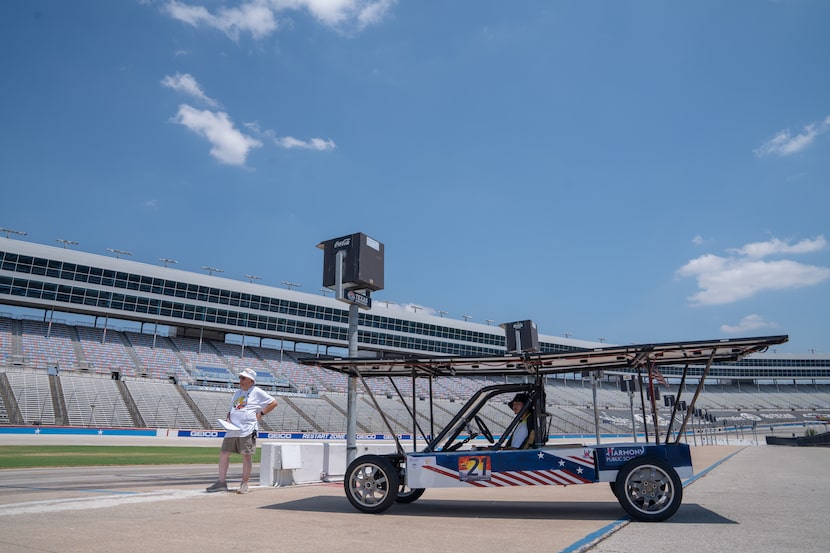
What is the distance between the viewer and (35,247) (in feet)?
147

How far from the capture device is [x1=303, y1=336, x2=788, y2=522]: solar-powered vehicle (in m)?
6.00

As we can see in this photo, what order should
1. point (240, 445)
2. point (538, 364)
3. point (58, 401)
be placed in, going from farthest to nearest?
point (58, 401)
point (240, 445)
point (538, 364)

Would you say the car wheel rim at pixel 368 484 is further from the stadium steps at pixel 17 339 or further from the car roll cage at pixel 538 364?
the stadium steps at pixel 17 339

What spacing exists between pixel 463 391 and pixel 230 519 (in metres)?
61.1

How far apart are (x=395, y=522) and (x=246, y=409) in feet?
10.4

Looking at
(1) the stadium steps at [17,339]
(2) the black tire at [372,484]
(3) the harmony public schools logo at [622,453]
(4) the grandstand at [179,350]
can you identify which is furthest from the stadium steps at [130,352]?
(3) the harmony public schools logo at [622,453]

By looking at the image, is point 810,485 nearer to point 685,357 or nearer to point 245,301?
point 685,357

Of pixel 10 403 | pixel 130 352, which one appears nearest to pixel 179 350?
pixel 130 352

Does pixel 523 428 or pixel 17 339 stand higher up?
pixel 17 339

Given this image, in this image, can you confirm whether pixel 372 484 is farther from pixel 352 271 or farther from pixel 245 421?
pixel 352 271

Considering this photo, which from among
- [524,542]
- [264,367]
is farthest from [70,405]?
[524,542]

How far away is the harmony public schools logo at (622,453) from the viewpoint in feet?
20.4

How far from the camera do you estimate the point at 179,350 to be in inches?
2051

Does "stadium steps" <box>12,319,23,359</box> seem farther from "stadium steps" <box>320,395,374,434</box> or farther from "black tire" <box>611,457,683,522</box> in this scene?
"black tire" <box>611,457,683,522</box>
